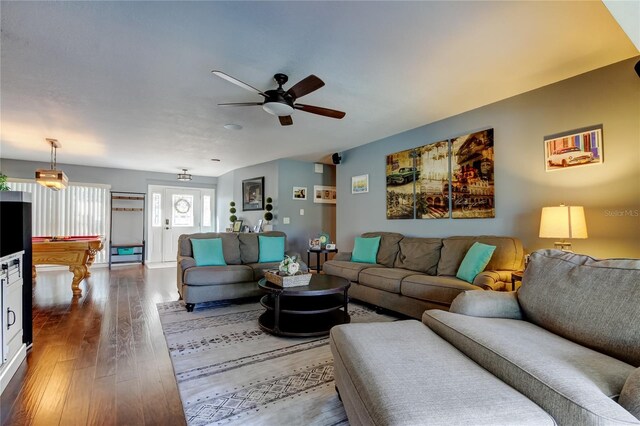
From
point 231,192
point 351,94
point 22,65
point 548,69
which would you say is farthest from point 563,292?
point 231,192

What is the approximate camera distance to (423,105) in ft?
10.9

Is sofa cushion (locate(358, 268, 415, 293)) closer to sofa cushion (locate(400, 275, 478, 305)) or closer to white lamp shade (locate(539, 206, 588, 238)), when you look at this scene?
sofa cushion (locate(400, 275, 478, 305))

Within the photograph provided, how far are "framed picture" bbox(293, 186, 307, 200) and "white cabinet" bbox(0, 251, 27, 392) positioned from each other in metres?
4.25

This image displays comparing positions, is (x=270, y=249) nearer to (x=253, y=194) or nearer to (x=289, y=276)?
(x=289, y=276)

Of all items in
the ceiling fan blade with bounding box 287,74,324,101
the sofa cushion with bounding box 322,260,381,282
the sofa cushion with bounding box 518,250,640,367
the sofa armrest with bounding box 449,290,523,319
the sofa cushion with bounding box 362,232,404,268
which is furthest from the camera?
the sofa cushion with bounding box 362,232,404,268

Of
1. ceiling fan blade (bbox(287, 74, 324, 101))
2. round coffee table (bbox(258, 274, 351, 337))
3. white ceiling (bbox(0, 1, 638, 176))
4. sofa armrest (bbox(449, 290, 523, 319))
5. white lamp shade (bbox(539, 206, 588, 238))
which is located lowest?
round coffee table (bbox(258, 274, 351, 337))

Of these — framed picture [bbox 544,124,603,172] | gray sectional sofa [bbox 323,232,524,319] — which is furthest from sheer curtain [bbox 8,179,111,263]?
framed picture [bbox 544,124,603,172]

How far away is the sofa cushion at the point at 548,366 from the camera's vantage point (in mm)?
953

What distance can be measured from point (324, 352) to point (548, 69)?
3.11 m

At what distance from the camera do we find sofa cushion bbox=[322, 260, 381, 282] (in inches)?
151

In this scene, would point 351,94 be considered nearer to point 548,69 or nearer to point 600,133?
point 548,69

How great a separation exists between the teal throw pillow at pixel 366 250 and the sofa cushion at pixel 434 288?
3.40 feet

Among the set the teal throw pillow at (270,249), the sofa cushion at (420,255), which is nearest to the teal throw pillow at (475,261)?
the sofa cushion at (420,255)

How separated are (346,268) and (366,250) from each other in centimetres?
48
